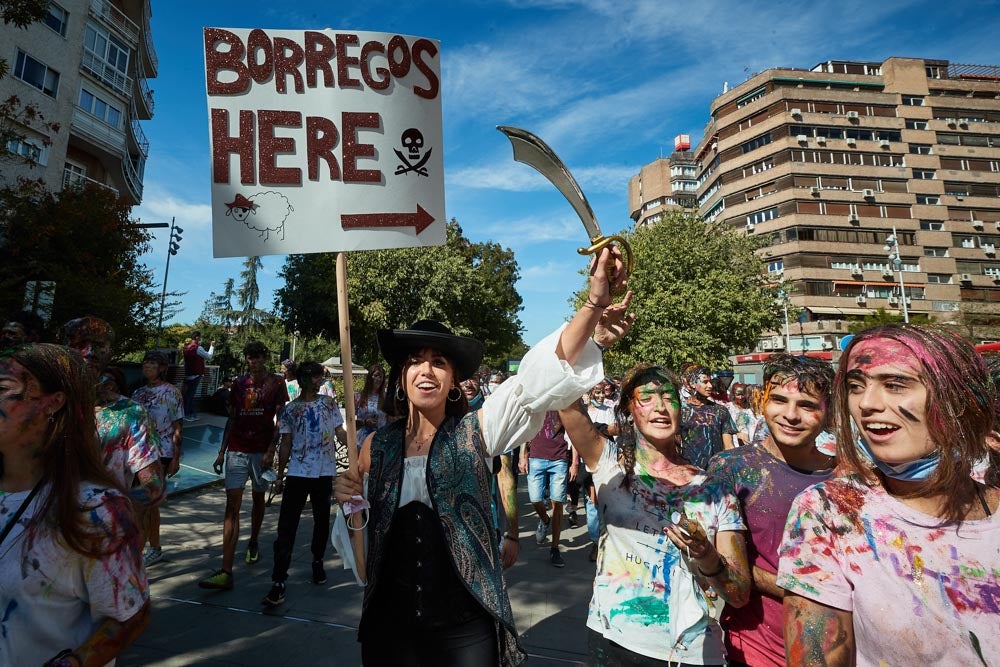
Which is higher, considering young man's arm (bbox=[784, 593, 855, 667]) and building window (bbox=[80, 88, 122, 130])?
building window (bbox=[80, 88, 122, 130])

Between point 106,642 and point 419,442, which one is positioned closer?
point 106,642

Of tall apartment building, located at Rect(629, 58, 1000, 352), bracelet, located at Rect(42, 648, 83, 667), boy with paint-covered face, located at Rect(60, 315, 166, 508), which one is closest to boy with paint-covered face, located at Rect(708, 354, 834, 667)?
bracelet, located at Rect(42, 648, 83, 667)

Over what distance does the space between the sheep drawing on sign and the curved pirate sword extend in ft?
4.04

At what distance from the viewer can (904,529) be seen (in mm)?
1139

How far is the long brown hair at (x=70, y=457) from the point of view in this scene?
1.48 m

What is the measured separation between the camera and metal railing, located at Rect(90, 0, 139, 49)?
2161 cm

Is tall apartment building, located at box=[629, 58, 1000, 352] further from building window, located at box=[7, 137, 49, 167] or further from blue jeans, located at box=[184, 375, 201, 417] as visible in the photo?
building window, located at box=[7, 137, 49, 167]

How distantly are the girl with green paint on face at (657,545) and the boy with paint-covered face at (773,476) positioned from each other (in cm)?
12

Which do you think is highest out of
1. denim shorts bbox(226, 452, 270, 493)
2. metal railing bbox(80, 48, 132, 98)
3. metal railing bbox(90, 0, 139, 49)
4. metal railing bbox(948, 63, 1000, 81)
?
metal railing bbox(948, 63, 1000, 81)

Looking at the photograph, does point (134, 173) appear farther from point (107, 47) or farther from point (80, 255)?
point (80, 255)

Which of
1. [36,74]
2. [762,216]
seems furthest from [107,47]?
[762,216]

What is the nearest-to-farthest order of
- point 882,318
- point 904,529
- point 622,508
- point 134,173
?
point 904,529 → point 622,508 → point 134,173 → point 882,318

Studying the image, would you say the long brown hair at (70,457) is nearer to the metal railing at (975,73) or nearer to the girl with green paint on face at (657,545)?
the girl with green paint on face at (657,545)

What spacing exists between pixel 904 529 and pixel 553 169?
141 cm
